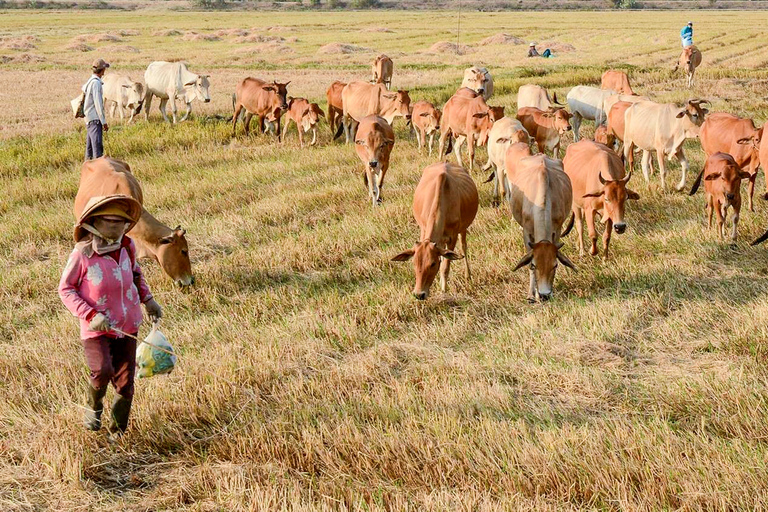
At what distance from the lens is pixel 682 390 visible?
215 inches

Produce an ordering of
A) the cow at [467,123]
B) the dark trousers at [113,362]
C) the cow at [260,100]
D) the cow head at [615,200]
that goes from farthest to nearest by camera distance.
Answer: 1. the cow at [260,100]
2. the cow at [467,123]
3. the cow head at [615,200]
4. the dark trousers at [113,362]

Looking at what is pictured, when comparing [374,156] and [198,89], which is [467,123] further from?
[198,89]

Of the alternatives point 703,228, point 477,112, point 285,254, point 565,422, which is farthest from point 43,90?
point 565,422

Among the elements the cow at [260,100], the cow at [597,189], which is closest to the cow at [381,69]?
the cow at [260,100]

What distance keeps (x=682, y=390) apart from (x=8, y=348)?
227 inches

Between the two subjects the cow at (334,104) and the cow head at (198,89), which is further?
the cow head at (198,89)

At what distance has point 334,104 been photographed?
18.8 meters

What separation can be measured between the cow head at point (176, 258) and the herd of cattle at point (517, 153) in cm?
1

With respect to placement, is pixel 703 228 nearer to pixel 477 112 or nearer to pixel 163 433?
pixel 477 112

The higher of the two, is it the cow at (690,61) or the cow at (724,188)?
the cow at (690,61)

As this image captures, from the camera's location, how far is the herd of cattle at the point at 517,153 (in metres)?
8.02

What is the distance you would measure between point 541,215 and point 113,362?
4.60 meters

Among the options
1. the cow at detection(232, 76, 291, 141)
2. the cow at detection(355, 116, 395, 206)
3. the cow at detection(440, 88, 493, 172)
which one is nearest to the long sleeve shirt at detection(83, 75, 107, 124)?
the cow at detection(355, 116, 395, 206)

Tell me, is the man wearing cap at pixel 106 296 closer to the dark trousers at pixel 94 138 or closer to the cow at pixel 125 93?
the dark trousers at pixel 94 138
